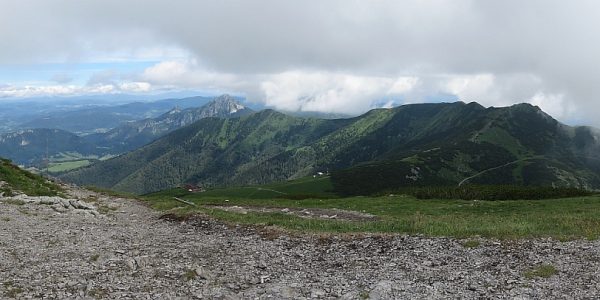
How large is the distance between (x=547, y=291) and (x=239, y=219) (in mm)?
22038

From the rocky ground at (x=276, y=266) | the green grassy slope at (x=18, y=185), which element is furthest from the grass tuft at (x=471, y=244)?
the green grassy slope at (x=18, y=185)

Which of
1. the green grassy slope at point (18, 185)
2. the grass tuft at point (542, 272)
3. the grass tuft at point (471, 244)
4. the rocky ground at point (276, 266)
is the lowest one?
the green grassy slope at point (18, 185)

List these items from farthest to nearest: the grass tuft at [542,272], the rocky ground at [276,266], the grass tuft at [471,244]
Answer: the grass tuft at [471,244]
the grass tuft at [542,272]
the rocky ground at [276,266]

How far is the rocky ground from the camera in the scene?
57.7 ft

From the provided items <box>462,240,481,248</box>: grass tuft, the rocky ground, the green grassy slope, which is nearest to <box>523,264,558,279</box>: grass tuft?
the rocky ground

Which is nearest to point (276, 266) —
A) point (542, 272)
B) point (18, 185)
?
point (542, 272)

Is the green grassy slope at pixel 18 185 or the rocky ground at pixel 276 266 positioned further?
the green grassy slope at pixel 18 185

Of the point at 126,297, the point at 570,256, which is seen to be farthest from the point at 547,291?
the point at 126,297

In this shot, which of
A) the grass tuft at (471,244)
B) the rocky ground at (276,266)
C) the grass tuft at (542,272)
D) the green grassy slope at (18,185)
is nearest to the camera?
the rocky ground at (276,266)

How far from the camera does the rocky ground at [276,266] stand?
17.6 meters

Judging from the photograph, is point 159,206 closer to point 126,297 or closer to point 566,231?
point 126,297

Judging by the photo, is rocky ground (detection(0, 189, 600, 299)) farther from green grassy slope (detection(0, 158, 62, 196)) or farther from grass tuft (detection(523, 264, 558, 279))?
green grassy slope (detection(0, 158, 62, 196))

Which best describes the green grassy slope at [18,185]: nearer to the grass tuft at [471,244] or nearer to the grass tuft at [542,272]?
the grass tuft at [471,244]

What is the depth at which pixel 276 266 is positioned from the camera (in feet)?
70.5
